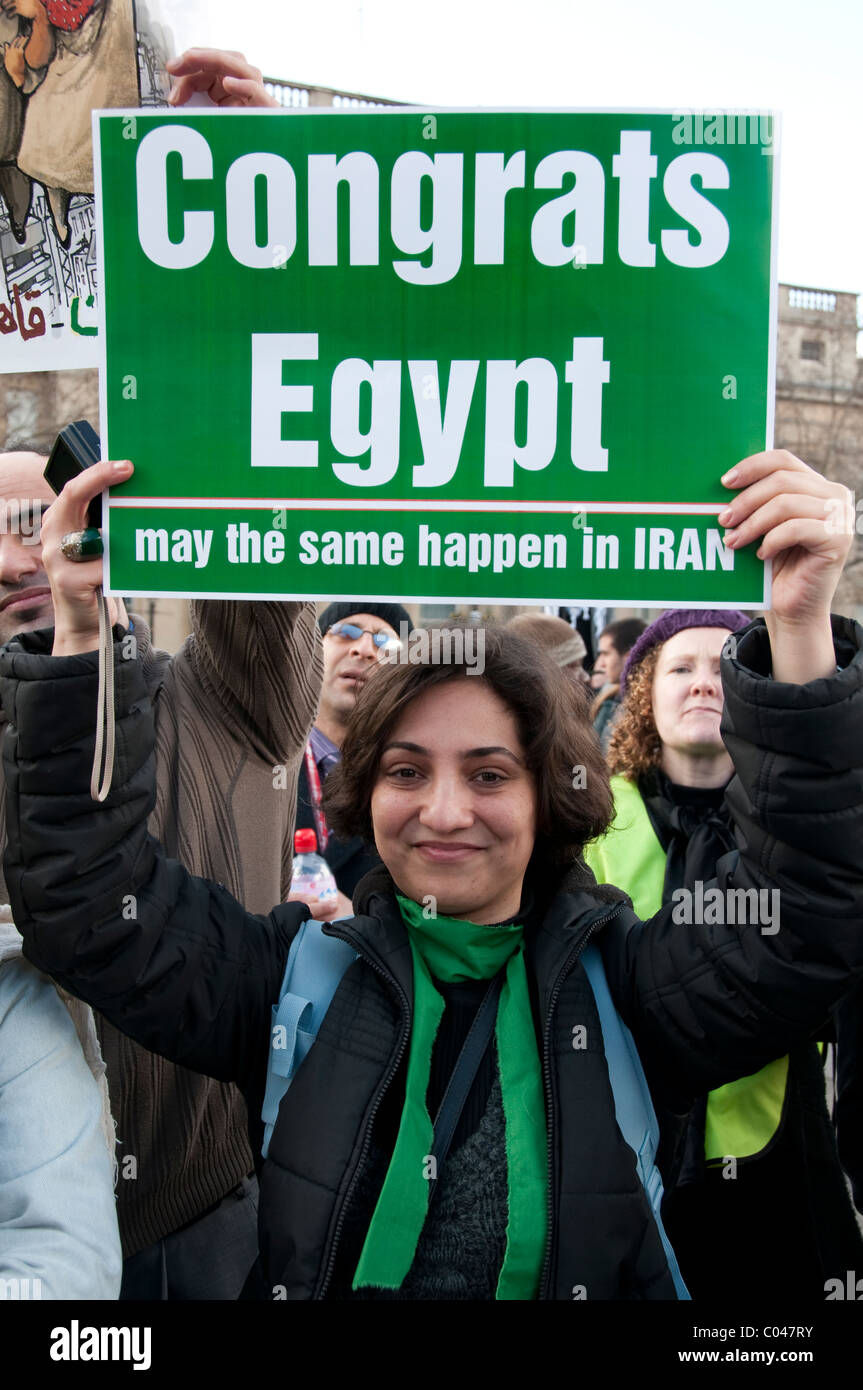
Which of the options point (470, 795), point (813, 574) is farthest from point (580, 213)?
point (470, 795)

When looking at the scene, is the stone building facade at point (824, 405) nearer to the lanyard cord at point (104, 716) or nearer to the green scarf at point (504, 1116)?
the green scarf at point (504, 1116)

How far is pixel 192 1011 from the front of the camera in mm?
1688

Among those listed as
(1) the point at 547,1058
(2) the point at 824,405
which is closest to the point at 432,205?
(1) the point at 547,1058

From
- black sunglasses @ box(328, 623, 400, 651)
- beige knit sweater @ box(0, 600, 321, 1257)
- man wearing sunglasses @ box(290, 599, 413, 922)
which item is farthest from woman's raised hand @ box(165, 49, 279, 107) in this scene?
black sunglasses @ box(328, 623, 400, 651)

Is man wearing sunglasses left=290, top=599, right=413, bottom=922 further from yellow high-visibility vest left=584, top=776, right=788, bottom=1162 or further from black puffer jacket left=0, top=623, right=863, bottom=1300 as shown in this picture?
black puffer jacket left=0, top=623, right=863, bottom=1300

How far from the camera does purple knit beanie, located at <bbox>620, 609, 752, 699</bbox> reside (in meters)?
3.01

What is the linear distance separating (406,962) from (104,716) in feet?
1.87

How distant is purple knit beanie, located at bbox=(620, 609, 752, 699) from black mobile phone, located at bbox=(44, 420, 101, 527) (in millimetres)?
1682

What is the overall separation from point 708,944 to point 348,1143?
581 mm

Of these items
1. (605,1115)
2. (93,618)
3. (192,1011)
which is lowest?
(605,1115)

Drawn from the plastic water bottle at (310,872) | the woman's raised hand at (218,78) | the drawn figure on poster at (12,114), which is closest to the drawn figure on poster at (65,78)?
the drawn figure on poster at (12,114)

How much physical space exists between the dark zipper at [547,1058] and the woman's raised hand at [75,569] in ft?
2.76

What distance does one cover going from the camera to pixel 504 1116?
161cm
